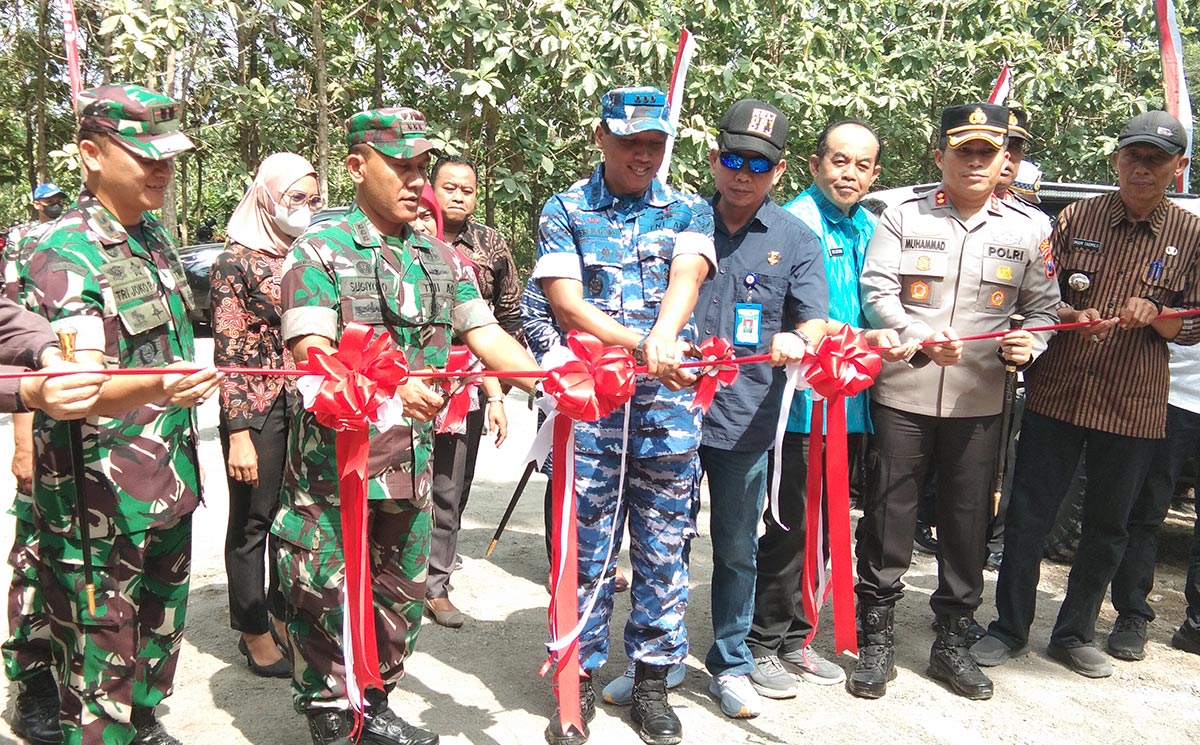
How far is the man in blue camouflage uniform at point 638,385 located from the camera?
3.26 m

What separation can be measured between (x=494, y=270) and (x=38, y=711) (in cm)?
251

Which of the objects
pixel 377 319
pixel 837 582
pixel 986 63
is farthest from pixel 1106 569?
pixel 986 63

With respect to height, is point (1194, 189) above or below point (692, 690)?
above

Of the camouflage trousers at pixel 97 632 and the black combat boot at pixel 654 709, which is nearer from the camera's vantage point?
the camouflage trousers at pixel 97 632

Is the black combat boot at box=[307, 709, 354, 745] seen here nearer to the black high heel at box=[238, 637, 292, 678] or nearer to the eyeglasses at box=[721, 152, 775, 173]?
the black high heel at box=[238, 637, 292, 678]

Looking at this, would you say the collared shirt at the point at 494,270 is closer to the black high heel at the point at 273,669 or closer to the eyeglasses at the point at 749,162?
the eyeglasses at the point at 749,162

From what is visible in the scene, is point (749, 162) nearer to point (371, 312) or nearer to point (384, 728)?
point (371, 312)

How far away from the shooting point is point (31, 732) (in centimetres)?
319

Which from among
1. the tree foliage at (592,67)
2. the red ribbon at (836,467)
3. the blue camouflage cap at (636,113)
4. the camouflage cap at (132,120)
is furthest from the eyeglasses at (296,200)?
the tree foliage at (592,67)

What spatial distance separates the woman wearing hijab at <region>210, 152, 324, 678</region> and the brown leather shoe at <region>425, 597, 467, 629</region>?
2.33 feet

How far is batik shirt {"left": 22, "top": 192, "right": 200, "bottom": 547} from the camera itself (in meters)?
2.68

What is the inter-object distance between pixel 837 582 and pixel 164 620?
2.07m

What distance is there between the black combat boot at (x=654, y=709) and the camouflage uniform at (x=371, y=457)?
0.84 metres

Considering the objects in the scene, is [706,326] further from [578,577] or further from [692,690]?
[692,690]
